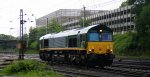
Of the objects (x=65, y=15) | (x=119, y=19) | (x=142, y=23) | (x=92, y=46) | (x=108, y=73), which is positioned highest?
(x=65, y=15)

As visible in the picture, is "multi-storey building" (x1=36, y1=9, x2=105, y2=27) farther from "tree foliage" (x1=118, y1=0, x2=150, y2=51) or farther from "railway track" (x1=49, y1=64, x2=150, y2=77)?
"railway track" (x1=49, y1=64, x2=150, y2=77)

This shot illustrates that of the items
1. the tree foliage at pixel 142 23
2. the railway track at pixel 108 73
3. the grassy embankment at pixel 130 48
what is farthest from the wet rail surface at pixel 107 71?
the grassy embankment at pixel 130 48

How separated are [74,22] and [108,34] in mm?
112657

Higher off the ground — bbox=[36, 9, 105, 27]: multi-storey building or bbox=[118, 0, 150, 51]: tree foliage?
bbox=[36, 9, 105, 27]: multi-storey building

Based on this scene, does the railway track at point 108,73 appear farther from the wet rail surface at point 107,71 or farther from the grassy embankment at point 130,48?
the grassy embankment at point 130,48

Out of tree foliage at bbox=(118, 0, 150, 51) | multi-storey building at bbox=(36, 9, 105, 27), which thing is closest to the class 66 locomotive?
tree foliage at bbox=(118, 0, 150, 51)

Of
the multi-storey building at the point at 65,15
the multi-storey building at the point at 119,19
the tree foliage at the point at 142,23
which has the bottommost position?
the tree foliage at the point at 142,23

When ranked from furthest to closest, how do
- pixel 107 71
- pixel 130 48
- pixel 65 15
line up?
pixel 65 15, pixel 130 48, pixel 107 71

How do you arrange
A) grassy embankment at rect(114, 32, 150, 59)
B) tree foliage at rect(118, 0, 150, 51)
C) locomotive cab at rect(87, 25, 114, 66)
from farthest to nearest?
grassy embankment at rect(114, 32, 150, 59), tree foliage at rect(118, 0, 150, 51), locomotive cab at rect(87, 25, 114, 66)

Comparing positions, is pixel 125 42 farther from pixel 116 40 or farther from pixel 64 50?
pixel 64 50

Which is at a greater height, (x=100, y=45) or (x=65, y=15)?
(x=65, y=15)

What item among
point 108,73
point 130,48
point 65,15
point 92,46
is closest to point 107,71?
point 108,73

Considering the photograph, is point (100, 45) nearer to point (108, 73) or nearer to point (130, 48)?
point (108, 73)

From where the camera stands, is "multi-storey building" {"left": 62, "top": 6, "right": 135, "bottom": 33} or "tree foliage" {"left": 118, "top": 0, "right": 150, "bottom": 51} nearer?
"tree foliage" {"left": 118, "top": 0, "right": 150, "bottom": 51}
